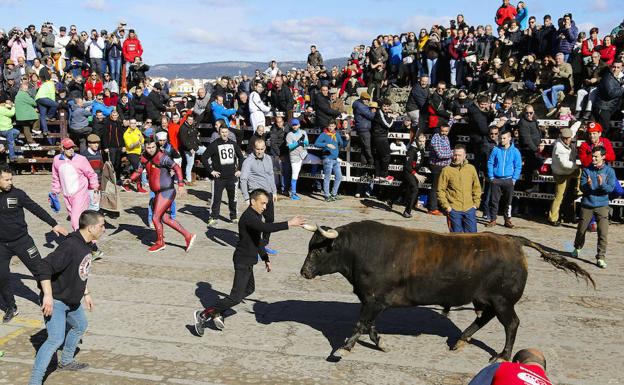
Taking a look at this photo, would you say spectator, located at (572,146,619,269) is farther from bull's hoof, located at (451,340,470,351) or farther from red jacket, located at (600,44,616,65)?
red jacket, located at (600,44,616,65)

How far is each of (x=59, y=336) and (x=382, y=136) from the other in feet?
35.0

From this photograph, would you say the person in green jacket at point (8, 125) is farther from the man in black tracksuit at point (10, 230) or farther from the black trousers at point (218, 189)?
the man in black tracksuit at point (10, 230)

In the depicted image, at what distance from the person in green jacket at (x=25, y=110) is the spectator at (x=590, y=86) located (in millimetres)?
15389

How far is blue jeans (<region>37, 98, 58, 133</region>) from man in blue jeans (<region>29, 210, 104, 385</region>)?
1465 cm

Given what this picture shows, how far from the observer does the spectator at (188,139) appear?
17828 millimetres

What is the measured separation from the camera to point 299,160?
54.1 ft

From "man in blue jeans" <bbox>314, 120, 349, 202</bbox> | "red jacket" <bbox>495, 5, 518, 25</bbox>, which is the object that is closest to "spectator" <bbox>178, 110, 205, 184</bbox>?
"man in blue jeans" <bbox>314, 120, 349, 202</bbox>

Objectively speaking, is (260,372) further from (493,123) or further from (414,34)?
(414,34)

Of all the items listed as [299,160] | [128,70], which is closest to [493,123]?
[299,160]

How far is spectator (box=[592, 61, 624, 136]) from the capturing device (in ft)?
47.0

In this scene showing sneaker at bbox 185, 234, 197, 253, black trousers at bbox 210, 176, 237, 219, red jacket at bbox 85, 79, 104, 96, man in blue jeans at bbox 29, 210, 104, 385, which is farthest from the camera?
red jacket at bbox 85, 79, 104, 96

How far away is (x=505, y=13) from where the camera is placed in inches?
809

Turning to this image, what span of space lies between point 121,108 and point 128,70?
4442 millimetres

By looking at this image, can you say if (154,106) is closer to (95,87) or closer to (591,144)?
(95,87)
